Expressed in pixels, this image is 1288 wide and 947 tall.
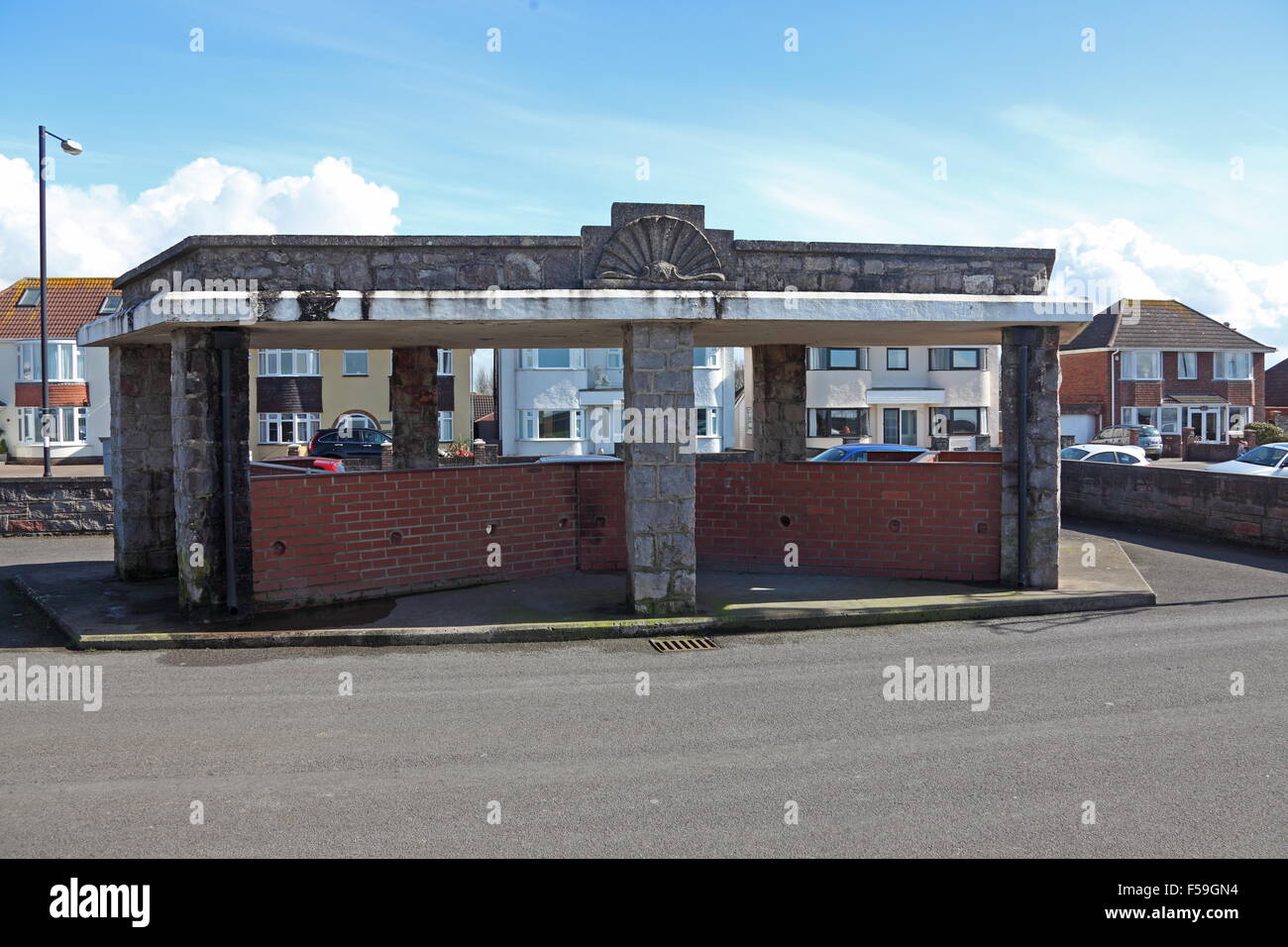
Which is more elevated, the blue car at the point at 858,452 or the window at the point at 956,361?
the window at the point at 956,361

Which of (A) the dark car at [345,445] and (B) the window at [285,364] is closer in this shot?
(A) the dark car at [345,445]

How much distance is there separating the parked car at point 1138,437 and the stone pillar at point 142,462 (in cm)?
3793

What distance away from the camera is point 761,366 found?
50.6 feet

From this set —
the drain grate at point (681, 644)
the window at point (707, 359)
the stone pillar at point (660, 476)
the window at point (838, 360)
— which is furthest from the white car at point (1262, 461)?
the window at point (707, 359)

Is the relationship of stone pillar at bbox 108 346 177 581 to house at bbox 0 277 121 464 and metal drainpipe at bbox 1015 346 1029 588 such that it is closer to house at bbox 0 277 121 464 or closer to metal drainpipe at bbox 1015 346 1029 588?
metal drainpipe at bbox 1015 346 1029 588

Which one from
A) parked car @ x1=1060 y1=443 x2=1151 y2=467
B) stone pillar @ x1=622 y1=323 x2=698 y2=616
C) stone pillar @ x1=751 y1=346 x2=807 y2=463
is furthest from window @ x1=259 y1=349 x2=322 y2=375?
stone pillar @ x1=622 y1=323 x2=698 y2=616

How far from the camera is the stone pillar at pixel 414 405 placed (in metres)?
15.2

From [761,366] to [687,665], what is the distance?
24.2 ft

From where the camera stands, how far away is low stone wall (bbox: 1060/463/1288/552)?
1575 cm

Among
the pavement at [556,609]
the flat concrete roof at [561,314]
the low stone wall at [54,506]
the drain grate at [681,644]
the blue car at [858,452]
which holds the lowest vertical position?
the drain grate at [681,644]

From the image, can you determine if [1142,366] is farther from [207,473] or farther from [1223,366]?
[207,473]

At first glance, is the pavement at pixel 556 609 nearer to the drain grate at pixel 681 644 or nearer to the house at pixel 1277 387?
the drain grate at pixel 681 644

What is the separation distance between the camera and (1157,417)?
4788 cm

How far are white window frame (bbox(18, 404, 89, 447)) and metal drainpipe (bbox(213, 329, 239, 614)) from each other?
123 ft
